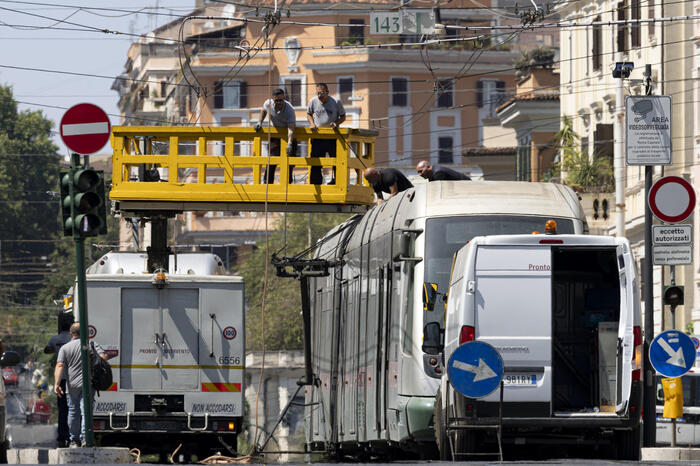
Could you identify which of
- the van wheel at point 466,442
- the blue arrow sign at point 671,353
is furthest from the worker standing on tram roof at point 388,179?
the van wheel at point 466,442

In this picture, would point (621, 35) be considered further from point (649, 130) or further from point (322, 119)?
point (649, 130)

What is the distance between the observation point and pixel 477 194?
19078 mm

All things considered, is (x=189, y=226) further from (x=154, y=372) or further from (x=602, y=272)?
(x=602, y=272)

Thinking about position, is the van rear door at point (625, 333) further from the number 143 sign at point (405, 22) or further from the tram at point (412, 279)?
the number 143 sign at point (405, 22)

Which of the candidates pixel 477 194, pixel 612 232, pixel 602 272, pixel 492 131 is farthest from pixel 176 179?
pixel 492 131

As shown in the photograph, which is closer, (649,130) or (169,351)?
(649,130)

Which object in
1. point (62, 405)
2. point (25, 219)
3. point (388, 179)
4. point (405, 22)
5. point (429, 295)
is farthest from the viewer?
point (25, 219)

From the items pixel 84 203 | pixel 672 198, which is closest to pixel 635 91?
pixel 672 198

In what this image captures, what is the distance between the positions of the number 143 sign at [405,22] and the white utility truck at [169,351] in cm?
695

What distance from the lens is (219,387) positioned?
26125 millimetres

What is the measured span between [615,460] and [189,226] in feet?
303

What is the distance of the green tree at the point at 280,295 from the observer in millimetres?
79062

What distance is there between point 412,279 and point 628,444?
137 inches

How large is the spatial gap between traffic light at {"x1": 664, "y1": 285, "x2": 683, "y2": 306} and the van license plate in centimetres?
602
